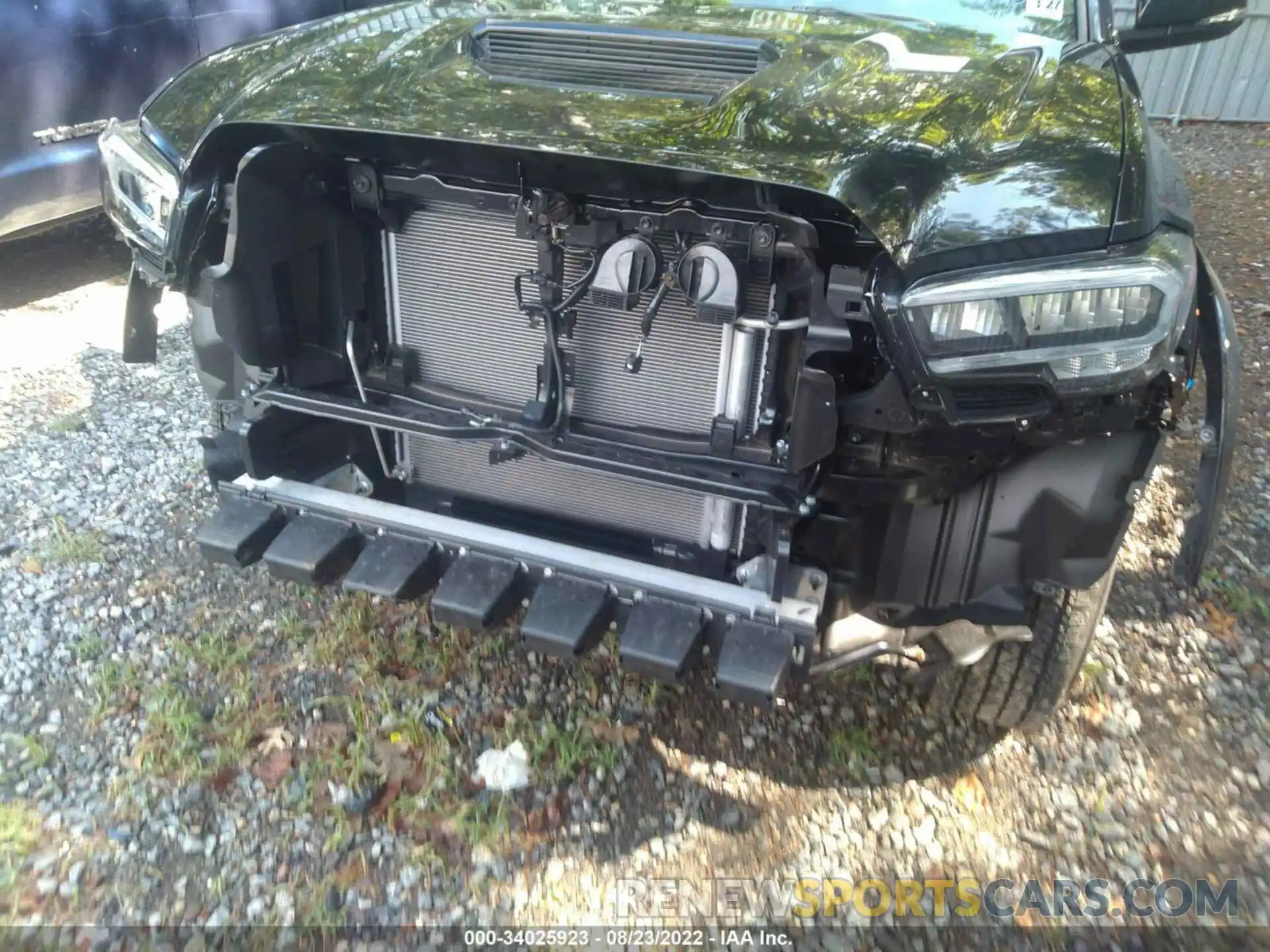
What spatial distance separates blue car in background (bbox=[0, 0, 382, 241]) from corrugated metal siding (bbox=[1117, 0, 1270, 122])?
9.02m

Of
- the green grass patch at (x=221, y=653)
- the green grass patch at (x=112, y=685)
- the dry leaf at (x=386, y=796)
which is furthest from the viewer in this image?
the green grass patch at (x=221, y=653)

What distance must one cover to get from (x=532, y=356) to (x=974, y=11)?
4.73 feet

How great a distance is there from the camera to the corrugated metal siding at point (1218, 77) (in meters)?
9.37

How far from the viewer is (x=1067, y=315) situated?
1.47 metres

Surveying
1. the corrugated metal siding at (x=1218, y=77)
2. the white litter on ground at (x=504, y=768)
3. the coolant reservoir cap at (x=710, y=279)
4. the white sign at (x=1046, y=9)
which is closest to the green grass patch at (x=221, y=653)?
the white litter on ground at (x=504, y=768)

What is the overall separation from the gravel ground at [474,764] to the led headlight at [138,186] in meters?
1.13

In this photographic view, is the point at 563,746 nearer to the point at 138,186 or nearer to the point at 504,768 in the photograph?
the point at 504,768

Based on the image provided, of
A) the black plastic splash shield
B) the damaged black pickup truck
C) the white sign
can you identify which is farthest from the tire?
the white sign

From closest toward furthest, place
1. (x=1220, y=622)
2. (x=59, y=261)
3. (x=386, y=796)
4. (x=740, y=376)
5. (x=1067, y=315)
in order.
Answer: (x=1067, y=315)
(x=740, y=376)
(x=386, y=796)
(x=1220, y=622)
(x=59, y=261)

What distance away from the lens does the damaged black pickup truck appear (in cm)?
154

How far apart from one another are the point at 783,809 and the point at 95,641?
75.3 inches

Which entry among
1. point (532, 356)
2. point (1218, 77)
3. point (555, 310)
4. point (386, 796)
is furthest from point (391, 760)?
point (1218, 77)

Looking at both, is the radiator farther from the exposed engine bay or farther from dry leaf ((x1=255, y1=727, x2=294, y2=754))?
dry leaf ((x1=255, y1=727, x2=294, y2=754))

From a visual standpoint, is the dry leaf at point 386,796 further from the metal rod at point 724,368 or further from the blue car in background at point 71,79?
the blue car in background at point 71,79
